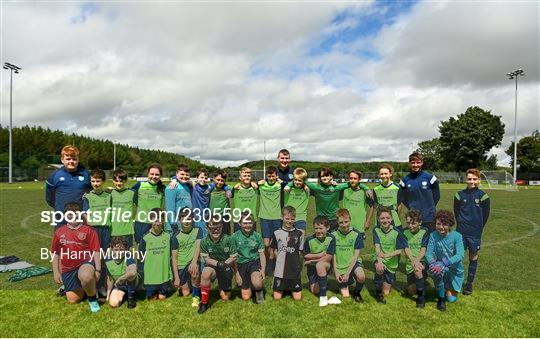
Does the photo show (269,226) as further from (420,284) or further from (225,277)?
(420,284)

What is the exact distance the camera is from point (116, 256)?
4.82 m

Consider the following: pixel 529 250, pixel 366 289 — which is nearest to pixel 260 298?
pixel 366 289

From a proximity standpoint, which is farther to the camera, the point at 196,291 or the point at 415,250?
the point at 415,250

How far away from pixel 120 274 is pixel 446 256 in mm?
4541

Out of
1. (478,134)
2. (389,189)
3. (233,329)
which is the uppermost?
(478,134)

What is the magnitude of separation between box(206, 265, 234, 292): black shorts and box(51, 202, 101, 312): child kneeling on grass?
1.64 m

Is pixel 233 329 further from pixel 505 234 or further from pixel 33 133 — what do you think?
pixel 33 133

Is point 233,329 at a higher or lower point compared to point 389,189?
lower

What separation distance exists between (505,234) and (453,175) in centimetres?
5235

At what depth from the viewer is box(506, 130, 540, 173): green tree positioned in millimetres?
55875

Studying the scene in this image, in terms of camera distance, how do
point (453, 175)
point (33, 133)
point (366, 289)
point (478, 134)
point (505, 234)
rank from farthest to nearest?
point (33, 133) < point (453, 175) < point (478, 134) < point (505, 234) < point (366, 289)

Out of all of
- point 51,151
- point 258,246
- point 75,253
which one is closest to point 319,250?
point 258,246

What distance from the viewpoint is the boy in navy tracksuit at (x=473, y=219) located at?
5.12 metres

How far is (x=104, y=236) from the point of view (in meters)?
5.02
